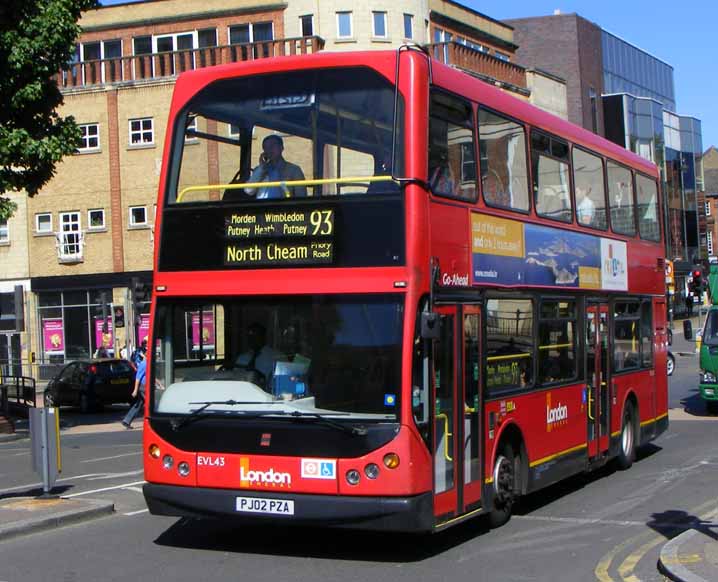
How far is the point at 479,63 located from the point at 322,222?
37559mm

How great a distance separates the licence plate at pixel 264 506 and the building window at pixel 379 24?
3631cm

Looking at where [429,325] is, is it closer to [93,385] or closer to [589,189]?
[589,189]

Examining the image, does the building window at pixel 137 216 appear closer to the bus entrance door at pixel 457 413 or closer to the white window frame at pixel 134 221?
the white window frame at pixel 134 221

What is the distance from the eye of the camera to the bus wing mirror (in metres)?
8.58

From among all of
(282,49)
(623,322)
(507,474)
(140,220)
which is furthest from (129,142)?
(507,474)

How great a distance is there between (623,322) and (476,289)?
18.2 feet

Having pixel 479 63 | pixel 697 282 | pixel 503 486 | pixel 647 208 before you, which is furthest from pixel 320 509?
pixel 479 63

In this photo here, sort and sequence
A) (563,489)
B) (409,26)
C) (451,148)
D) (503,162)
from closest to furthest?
1. (451,148)
2. (503,162)
3. (563,489)
4. (409,26)

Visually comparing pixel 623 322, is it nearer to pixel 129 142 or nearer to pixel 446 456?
pixel 446 456

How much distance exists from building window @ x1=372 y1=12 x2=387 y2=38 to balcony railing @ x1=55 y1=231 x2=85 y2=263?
1441 centimetres

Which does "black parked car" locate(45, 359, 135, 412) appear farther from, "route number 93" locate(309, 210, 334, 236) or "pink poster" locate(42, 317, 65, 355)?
"route number 93" locate(309, 210, 334, 236)

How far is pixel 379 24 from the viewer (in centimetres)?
4331

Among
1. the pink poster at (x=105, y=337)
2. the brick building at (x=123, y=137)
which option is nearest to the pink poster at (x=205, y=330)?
the pink poster at (x=105, y=337)

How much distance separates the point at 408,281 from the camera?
28.5 feet
